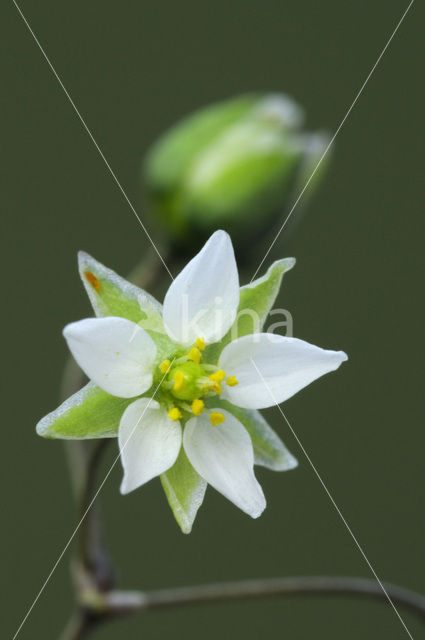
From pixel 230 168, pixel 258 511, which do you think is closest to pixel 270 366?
pixel 258 511

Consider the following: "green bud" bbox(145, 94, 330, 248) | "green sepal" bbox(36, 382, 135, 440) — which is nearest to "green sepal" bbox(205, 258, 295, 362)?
"green sepal" bbox(36, 382, 135, 440)

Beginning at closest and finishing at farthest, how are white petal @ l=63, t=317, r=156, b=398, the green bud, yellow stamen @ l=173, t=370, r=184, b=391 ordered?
white petal @ l=63, t=317, r=156, b=398
yellow stamen @ l=173, t=370, r=184, b=391
the green bud

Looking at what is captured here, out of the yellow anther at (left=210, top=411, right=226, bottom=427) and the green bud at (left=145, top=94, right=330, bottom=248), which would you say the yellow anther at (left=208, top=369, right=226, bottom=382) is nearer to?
the yellow anther at (left=210, top=411, right=226, bottom=427)

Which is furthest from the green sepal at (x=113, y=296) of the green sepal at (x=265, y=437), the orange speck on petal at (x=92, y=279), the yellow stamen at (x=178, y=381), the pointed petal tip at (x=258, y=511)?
the pointed petal tip at (x=258, y=511)

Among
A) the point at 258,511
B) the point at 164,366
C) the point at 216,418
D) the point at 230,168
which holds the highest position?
the point at 230,168

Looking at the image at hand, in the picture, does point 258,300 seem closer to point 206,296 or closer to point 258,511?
point 206,296

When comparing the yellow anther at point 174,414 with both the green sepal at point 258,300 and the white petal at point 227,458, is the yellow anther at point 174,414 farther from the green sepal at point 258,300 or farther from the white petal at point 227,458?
the green sepal at point 258,300
